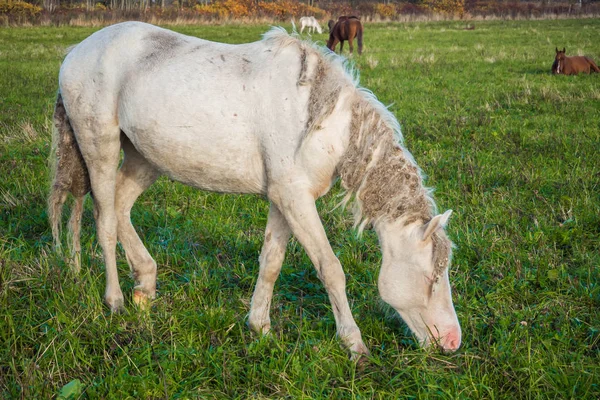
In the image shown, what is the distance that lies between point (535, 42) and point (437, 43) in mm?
3318

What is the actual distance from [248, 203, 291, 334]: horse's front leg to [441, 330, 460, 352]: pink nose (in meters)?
A: 1.06

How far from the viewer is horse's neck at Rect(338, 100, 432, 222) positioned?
3.38 meters

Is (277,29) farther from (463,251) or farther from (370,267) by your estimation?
(463,251)

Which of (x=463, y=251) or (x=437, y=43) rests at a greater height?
(x=437, y=43)

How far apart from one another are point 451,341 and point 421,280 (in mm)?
365

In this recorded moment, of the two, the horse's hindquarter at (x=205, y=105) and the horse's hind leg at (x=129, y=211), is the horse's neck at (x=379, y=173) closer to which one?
the horse's hindquarter at (x=205, y=105)

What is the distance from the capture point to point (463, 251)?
15.5ft

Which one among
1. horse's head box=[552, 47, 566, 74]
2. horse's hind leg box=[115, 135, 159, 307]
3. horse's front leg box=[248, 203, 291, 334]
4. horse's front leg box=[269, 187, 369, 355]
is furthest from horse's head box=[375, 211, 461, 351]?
horse's head box=[552, 47, 566, 74]

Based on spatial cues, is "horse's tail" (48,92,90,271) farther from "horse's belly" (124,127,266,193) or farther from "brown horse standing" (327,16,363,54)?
"brown horse standing" (327,16,363,54)

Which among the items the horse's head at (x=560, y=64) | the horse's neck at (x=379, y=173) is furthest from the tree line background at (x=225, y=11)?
the horse's neck at (x=379, y=173)

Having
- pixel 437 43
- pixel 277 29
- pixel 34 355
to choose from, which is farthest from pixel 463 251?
pixel 437 43

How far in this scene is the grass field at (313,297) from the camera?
3092mm

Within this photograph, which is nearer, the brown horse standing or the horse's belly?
the horse's belly

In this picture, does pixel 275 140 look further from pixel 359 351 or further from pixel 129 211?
pixel 129 211
